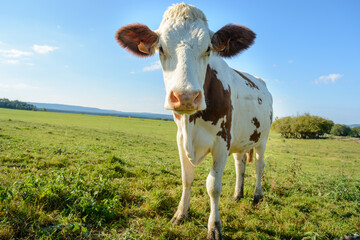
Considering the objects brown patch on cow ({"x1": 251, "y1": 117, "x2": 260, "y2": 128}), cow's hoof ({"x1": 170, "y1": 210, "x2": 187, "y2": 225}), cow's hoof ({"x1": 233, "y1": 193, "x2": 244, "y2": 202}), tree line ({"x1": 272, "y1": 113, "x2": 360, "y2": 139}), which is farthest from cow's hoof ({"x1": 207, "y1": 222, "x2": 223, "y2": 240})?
tree line ({"x1": 272, "y1": 113, "x2": 360, "y2": 139})

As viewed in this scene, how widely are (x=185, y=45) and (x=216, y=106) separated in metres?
1.03

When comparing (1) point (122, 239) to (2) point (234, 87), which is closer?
(1) point (122, 239)

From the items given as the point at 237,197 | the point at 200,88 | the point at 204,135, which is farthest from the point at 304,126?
the point at 200,88

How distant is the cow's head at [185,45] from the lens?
7.23ft

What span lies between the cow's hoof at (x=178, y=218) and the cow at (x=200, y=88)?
0.02 metres

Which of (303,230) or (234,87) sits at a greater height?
(234,87)

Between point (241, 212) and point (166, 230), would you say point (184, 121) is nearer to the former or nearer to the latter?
point (166, 230)

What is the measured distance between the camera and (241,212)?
3855mm

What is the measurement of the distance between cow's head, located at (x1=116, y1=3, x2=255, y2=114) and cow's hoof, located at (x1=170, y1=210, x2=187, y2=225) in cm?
200

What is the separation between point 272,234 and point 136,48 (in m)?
3.78

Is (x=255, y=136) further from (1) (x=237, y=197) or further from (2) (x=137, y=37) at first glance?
(2) (x=137, y=37)

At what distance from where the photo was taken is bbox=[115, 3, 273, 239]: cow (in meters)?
2.33

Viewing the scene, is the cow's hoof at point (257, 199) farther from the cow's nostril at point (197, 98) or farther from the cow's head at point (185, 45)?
the cow's nostril at point (197, 98)

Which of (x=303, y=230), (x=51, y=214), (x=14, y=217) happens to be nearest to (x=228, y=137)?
(x=303, y=230)
